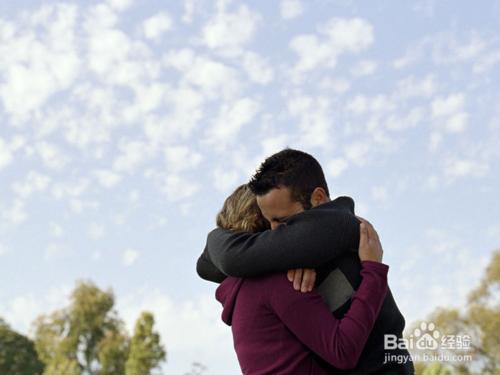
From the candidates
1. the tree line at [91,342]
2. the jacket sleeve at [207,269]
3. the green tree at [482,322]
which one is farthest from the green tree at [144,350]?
the jacket sleeve at [207,269]

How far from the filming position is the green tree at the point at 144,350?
1256 inches

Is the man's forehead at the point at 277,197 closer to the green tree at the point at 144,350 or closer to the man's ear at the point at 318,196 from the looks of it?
the man's ear at the point at 318,196

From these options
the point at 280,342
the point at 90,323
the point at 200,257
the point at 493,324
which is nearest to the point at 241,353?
the point at 280,342

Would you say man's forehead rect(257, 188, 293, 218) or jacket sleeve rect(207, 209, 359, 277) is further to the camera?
man's forehead rect(257, 188, 293, 218)

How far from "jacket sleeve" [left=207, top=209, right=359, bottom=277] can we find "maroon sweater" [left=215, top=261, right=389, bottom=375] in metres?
0.07

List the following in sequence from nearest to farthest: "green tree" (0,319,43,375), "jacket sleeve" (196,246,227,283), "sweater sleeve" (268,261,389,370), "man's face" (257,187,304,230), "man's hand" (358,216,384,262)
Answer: "sweater sleeve" (268,261,389,370), "man's hand" (358,216,384,262), "man's face" (257,187,304,230), "jacket sleeve" (196,246,227,283), "green tree" (0,319,43,375)

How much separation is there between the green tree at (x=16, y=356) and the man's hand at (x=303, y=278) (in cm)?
4370

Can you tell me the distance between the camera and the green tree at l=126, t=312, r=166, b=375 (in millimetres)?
31906

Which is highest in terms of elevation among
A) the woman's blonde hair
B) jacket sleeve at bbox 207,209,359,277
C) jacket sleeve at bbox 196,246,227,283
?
the woman's blonde hair

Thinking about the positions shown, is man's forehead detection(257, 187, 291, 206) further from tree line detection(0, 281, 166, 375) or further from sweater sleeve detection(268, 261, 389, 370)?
tree line detection(0, 281, 166, 375)

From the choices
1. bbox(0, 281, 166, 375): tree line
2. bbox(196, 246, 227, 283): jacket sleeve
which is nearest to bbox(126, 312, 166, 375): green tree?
bbox(0, 281, 166, 375): tree line

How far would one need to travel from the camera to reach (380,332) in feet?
7.41

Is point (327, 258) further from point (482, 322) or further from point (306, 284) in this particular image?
point (482, 322)

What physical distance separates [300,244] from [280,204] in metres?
0.18
